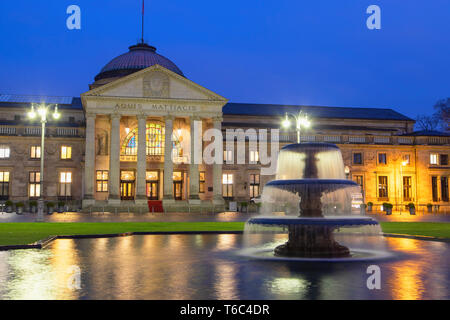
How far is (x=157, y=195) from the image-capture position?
6378 cm

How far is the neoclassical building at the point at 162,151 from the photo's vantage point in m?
57.1

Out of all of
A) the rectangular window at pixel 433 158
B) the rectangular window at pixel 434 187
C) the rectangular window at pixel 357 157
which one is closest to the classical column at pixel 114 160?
the rectangular window at pixel 357 157

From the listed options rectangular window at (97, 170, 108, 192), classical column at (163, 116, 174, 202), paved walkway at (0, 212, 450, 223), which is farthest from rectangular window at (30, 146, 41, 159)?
paved walkway at (0, 212, 450, 223)

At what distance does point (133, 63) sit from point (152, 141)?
1697 cm

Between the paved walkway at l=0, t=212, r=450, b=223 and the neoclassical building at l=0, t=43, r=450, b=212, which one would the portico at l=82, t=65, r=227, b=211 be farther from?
the paved walkway at l=0, t=212, r=450, b=223

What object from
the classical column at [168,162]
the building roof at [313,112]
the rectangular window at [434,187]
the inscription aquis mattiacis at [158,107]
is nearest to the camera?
the inscription aquis mattiacis at [158,107]

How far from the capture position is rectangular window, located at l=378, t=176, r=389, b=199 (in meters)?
67.8

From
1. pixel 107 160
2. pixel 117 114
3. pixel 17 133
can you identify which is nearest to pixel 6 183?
pixel 17 133

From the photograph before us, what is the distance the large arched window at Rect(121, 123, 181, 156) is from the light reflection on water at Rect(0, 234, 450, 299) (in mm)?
46992

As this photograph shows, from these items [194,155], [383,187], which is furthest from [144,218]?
[383,187]

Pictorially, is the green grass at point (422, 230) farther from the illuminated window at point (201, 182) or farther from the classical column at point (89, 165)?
the illuminated window at point (201, 182)

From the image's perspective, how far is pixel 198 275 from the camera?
11766 millimetres

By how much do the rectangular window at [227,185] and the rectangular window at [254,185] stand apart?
268 cm

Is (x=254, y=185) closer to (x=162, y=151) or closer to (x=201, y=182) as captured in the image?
(x=201, y=182)
